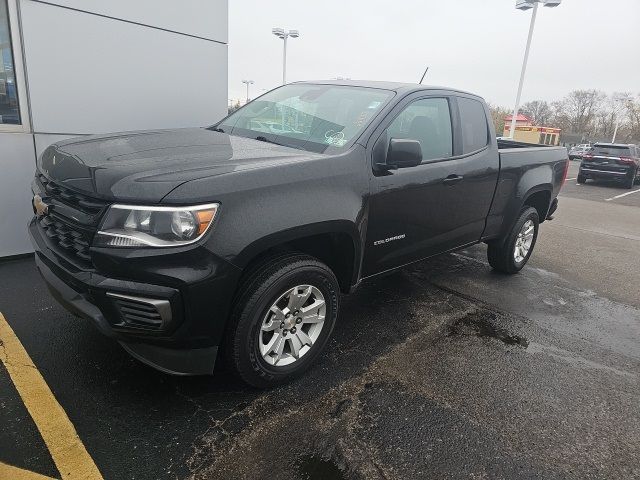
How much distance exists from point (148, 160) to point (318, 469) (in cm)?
184

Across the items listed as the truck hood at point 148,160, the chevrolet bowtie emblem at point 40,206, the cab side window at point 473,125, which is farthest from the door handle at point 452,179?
the chevrolet bowtie emblem at point 40,206

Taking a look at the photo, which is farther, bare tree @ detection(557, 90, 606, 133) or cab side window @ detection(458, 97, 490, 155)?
bare tree @ detection(557, 90, 606, 133)

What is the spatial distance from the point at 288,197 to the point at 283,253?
1.18 ft

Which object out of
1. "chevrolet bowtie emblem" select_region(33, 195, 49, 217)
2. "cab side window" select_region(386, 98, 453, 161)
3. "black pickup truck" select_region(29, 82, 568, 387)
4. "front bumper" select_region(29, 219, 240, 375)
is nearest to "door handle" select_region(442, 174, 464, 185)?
"black pickup truck" select_region(29, 82, 568, 387)

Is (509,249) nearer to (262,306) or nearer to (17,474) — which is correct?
(262,306)

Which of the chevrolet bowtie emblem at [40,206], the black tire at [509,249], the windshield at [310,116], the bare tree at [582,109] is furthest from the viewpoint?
the bare tree at [582,109]

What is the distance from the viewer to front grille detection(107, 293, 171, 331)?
2160 mm

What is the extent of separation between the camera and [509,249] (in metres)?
5.05

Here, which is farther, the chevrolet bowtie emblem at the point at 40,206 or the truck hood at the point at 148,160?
the chevrolet bowtie emblem at the point at 40,206

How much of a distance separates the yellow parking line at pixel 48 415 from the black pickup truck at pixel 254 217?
1.67 feet

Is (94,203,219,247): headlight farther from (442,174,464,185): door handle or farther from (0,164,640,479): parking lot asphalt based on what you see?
(442,174,464,185): door handle

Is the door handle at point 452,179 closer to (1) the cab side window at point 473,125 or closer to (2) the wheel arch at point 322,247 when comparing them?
(1) the cab side window at point 473,125

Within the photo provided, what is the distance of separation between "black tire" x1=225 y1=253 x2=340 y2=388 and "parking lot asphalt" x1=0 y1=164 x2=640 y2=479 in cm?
16

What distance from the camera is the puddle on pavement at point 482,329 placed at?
3.73 meters
